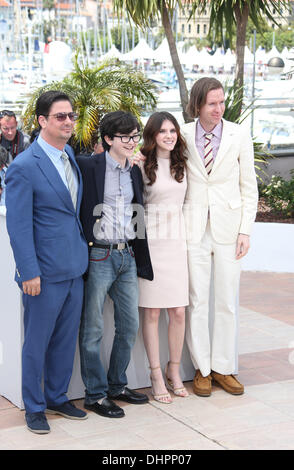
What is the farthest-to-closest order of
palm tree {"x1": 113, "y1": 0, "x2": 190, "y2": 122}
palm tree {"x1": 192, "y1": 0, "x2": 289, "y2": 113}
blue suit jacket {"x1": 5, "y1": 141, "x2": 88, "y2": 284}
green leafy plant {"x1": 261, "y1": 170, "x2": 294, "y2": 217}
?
palm tree {"x1": 192, "y1": 0, "x2": 289, "y2": 113} → palm tree {"x1": 113, "y1": 0, "x2": 190, "y2": 122} → green leafy plant {"x1": 261, "y1": 170, "x2": 294, "y2": 217} → blue suit jacket {"x1": 5, "y1": 141, "x2": 88, "y2": 284}

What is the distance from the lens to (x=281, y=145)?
10648 millimetres

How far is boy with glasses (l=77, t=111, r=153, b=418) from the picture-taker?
12.7ft

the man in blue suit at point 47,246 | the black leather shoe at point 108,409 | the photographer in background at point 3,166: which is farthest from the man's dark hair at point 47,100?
the photographer in background at point 3,166

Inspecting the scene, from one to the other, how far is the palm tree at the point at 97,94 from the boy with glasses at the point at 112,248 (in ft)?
12.4

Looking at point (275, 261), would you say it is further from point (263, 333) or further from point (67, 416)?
point (67, 416)

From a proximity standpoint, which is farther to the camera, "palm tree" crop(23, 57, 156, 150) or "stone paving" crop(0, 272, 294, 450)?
"palm tree" crop(23, 57, 156, 150)

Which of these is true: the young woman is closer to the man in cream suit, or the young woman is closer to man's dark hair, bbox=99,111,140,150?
the man in cream suit

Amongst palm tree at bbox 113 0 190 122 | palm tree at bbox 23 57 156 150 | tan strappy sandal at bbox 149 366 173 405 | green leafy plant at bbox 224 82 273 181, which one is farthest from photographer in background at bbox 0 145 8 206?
green leafy plant at bbox 224 82 273 181

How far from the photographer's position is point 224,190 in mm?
4203

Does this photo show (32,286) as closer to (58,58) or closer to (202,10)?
(202,10)

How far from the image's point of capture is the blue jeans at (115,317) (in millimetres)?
3898

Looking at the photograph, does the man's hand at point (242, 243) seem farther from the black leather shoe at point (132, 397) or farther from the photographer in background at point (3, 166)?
the photographer in background at point (3, 166)

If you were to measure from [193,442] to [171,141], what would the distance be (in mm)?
1634
